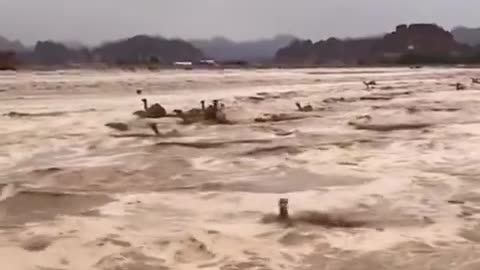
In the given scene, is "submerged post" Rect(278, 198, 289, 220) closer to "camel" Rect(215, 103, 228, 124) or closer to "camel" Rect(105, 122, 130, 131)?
"camel" Rect(105, 122, 130, 131)

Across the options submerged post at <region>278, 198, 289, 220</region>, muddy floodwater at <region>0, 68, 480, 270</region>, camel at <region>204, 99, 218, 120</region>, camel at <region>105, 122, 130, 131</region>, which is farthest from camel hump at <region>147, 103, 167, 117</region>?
submerged post at <region>278, 198, 289, 220</region>

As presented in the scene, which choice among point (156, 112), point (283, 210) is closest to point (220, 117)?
point (156, 112)

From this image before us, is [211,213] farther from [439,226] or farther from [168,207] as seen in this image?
[439,226]

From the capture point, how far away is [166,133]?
1022cm

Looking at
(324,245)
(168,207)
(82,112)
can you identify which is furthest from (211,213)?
(82,112)

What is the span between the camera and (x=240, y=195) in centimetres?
578

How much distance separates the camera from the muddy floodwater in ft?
13.4

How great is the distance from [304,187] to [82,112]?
8823 millimetres

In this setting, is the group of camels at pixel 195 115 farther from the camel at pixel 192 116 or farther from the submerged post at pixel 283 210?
the submerged post at pixel 283 210

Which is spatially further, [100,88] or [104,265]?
[100,88]

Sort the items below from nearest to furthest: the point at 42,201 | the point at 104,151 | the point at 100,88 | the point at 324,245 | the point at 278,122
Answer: the point at 324,245, the point at 42,201, the point at 104,151, the point at 278,122, the point at 100,88

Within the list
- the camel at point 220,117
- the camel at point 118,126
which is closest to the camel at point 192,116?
the camel at point 220,117

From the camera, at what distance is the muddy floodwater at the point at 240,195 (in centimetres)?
409

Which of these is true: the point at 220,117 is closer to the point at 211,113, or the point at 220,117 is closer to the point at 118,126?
the point at 211,113
